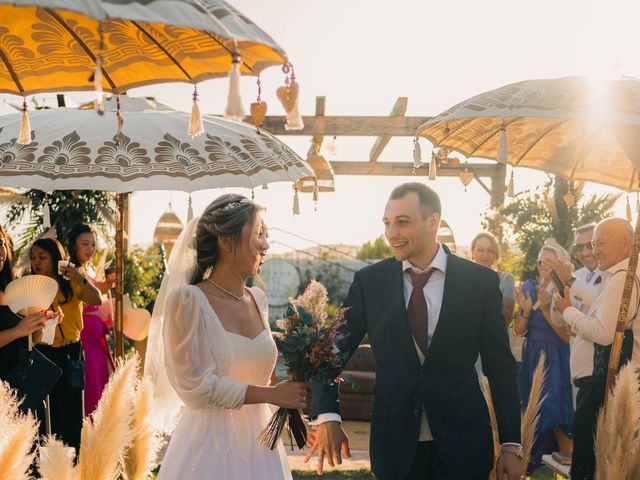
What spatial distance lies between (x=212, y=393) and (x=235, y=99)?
1525mm

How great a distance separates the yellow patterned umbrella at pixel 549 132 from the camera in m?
4.54

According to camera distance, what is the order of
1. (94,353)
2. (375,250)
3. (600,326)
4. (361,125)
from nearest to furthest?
1. (600,326)
2. (94,353)
3. (361,125)
4. (375,250)

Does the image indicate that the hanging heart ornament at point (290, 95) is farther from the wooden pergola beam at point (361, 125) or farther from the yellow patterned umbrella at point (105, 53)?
the wooden pergola beam at point (361, 125)

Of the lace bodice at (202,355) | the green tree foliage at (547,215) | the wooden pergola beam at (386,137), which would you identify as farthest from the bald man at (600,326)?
the wooden pergola beam at (386,137)

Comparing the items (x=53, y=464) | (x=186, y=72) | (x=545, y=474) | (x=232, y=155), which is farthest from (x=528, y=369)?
(x=53, y=464)

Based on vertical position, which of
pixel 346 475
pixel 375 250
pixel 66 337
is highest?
pixel 66 337

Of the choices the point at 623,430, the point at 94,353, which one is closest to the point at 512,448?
the point at 623,430

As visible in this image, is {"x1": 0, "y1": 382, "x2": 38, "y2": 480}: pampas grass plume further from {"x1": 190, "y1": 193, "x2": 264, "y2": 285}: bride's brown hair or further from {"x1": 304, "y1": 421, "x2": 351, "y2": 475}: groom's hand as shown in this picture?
{"x1": 304, "y1": 421, "x2": 351, "y2": 475}: groom's hand

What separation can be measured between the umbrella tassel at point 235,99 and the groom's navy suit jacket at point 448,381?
71.2 inches

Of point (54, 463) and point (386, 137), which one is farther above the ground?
point (386, 137)

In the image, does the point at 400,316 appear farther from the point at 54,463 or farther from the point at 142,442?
the point at 54,463

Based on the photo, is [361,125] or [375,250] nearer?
[361,125]

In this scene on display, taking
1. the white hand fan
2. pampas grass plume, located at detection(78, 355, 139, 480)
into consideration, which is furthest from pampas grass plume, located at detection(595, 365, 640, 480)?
the white hand fan

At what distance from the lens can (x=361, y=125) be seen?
1205cm
